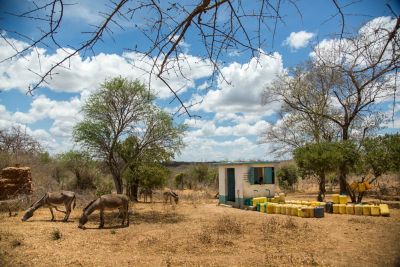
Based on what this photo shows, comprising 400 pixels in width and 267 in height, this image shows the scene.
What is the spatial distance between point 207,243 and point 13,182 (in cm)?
1265

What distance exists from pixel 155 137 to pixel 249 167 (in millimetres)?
5825

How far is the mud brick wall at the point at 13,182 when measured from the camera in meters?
18.5

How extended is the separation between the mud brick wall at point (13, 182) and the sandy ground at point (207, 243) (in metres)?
4.17

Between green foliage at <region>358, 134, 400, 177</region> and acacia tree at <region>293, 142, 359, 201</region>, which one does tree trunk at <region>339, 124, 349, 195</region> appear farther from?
green foliage at <region>358, 134, 400, 177</region>

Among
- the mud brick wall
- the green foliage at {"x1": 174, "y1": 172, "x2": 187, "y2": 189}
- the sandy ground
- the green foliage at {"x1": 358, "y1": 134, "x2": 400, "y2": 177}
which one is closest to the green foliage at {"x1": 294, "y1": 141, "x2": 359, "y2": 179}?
the green foliage at {"x1": 358, "y1": 134, "x2": 400, "y2": 177}

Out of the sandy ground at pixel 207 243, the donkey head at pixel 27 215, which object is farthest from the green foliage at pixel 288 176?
the donkey head at pixel 27 215

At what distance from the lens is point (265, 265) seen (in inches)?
308

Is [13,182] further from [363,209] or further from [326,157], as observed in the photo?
[363,209]

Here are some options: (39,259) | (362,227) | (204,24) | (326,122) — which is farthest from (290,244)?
(326,122)

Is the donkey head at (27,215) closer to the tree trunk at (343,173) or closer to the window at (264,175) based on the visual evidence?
the window at (264,175)

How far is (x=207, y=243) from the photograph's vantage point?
10109 mm

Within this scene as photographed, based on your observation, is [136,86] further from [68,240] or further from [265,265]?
[265,265]

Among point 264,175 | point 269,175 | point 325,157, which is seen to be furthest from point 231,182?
point 325,157

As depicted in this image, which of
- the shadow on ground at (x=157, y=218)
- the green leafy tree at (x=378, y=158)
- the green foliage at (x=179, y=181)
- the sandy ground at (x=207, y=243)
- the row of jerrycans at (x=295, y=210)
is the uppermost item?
the green leafy tree at (x=378, y=158)
